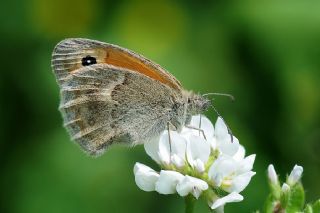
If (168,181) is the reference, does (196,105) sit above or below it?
above

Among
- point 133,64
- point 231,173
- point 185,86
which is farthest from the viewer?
point 185,86

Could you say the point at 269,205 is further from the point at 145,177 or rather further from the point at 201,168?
the point at 145,177

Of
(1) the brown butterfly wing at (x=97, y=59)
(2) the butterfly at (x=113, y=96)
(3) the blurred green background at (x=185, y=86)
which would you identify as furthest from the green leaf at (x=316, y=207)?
(3) the blurred green background at (x=185, y=86)

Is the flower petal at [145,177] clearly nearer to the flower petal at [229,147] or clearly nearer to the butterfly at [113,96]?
the flower petal at [229,147]

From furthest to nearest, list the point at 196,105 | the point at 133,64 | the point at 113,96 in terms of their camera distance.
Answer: the point at 113,96, the point at 133,64, the point at 196,105

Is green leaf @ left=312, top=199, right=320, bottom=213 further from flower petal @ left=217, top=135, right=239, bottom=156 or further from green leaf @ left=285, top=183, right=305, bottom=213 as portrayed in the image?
flower petal @ left=217, top=135, right=239, bottom=156

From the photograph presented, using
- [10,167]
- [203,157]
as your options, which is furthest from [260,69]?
[203,157]

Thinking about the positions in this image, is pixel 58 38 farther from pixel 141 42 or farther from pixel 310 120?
pixel 310 120

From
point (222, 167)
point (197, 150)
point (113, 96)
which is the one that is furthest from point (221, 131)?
point (113, 96)
